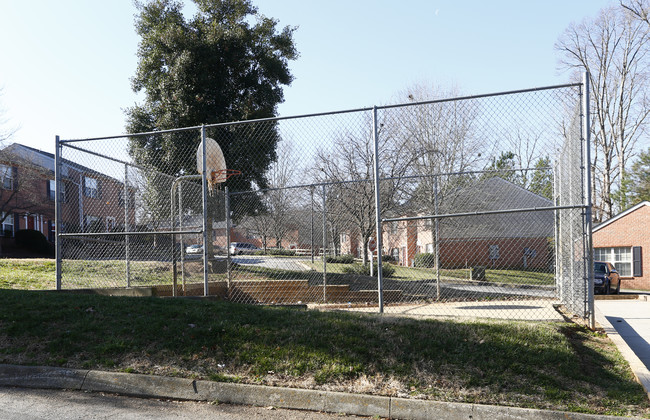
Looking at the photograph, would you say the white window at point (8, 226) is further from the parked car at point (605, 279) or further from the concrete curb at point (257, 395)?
the parked car at point (605, 279)

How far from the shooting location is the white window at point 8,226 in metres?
30.4

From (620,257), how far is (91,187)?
3024cm

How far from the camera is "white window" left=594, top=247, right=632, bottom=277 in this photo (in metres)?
29.2

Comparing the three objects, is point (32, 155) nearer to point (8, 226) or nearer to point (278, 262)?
point (8, 226)

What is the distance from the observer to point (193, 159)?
15.3 metres

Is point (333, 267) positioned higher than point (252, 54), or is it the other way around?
point (252, 54)

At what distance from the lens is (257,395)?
4742 mm

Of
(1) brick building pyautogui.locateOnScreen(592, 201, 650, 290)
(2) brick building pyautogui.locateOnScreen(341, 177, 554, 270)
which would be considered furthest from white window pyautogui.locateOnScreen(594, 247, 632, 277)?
(2) brick building pyautogui.locateOnScreen(341, 177, 554, 270)

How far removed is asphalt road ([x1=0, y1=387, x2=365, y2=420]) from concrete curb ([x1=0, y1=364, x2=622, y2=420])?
0.29 feet

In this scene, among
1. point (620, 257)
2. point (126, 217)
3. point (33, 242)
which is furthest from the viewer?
point (620, 257)

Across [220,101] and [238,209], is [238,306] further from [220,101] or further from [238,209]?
[220,101]

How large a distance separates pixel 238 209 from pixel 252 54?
6330mm

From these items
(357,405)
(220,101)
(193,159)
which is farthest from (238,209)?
(357,405)

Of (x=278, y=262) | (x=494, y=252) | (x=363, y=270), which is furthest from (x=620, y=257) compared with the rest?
(x=278, y=262)
